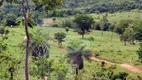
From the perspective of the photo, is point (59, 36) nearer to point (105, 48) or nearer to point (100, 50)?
point (100, 50)

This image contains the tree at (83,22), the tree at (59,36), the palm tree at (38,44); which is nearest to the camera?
the palm tree at (38,44)

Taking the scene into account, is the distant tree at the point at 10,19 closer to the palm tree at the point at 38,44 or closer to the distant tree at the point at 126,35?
the distant tree at the point at 126,35

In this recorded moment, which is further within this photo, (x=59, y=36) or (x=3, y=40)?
(x=59, y=36)

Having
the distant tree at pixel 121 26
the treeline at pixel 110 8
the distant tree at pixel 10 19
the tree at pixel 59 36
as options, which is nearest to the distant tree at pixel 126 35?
the distant tree at pixel 121 26

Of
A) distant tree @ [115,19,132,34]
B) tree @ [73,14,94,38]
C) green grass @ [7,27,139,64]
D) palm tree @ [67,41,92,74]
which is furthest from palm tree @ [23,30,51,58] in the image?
distant tree @ [115,19,132,34]

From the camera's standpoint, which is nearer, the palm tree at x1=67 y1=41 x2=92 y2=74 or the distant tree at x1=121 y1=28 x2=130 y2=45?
the palm tree at x1=67 y1=41 x2=92 y2=74

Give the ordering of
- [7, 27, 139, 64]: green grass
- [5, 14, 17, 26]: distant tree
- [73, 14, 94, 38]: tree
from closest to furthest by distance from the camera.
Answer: [7, 27, 139, 64]: green grass, [73, 14, 94, 38]: tree, [5, 14, 17, 26]: distant tree

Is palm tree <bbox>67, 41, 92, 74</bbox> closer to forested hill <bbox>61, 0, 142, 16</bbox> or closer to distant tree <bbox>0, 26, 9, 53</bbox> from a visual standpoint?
distant tree <bbox>0, 26, 9, 53</bbox>

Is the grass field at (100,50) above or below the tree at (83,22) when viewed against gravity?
below

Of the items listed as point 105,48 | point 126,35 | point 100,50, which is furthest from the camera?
point 126,35

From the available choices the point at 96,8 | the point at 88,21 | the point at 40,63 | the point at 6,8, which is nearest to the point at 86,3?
the point at 96,8

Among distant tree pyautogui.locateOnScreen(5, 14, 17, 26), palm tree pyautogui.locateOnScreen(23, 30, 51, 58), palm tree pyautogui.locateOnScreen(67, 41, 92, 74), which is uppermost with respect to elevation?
palm tree pyautogui.locateOnScreen(23, 30, 51, 58)

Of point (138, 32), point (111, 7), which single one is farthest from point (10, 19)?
point (111, 7)

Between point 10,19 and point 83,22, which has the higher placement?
point 10,19
